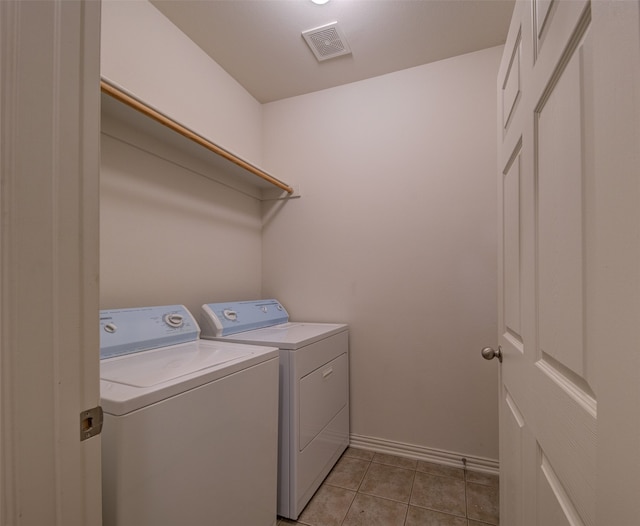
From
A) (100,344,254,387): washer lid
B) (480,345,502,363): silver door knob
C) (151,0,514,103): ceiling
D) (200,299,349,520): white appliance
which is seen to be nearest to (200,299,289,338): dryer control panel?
(200,299,349,520): white appliance

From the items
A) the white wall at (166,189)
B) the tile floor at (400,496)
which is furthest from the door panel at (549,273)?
the white wall at (166,189)

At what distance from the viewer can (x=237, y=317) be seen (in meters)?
1.86

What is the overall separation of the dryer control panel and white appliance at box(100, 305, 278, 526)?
0.21 m

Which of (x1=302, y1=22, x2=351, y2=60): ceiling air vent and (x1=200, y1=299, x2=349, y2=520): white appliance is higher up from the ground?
(x1=302, y1=22, x2=351, y2=60): ceiling air vent

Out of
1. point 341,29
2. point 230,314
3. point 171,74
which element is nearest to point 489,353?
point 230,314

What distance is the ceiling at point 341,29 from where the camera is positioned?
1.63 m

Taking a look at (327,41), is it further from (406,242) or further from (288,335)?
(288,335)

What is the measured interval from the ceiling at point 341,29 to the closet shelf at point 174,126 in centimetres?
72

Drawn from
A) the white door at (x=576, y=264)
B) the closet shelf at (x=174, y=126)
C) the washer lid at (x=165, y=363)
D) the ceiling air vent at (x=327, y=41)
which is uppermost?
the ceiling air vent at (x=327, y=41)

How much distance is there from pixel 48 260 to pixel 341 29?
1.95 m

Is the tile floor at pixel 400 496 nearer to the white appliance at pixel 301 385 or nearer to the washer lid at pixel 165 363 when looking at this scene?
the white appliance at pixel 301 385

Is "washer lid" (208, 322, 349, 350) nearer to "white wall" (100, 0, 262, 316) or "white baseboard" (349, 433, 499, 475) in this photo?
"white wall" (100, 0, 262, 316)

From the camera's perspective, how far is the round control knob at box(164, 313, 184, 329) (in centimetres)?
147

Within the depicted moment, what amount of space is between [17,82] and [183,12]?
1.65 meters
